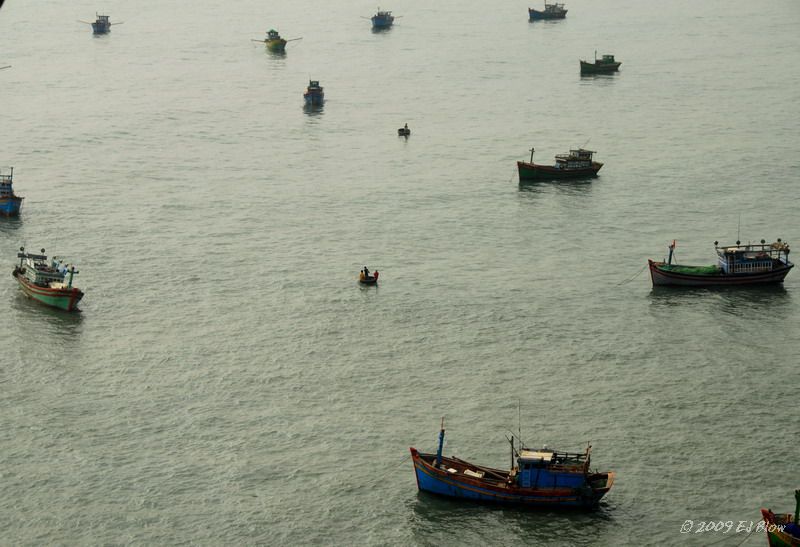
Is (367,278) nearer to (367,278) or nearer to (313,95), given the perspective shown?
(367,278)

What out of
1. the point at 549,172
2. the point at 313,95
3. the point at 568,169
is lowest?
the point at 549,172

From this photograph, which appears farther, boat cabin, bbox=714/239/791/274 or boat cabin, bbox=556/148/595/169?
boat cabin, bbox=556/148/595/169

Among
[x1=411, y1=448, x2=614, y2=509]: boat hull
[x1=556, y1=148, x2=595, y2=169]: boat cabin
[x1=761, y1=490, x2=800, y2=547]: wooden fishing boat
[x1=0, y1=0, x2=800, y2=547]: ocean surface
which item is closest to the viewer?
[x1=761, y1=490, x2=800, y2=547]: wooden fishing boat

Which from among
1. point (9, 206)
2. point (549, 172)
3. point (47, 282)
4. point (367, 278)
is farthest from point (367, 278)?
point (549, 172)

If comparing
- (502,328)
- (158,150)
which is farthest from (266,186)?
(502,328)

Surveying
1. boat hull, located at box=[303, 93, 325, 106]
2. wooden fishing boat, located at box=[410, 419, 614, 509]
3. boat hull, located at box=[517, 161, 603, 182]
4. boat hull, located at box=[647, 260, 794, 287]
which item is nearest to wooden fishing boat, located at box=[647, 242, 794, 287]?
boat hull, located at box=[647, 260, 794, 287]

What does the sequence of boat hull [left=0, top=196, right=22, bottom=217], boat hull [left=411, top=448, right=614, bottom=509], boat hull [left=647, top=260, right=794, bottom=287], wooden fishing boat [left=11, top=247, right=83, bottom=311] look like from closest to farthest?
boat hull [left=411, top=448, right=614, bottom=509], wooden fishing boat [left=11, top=247, right=83, bottom=311], boat hull [left=647, top=260, right=794, bottom=287], boat hull [left=0, top=196, right=22, bottom=217]

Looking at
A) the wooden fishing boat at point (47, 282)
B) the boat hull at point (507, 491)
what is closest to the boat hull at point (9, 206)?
the wooden fishing boat at point (47, 282)

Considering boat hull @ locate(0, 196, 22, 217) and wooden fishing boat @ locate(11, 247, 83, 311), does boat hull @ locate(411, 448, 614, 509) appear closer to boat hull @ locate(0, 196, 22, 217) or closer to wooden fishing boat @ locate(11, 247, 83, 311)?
wooden fishing boat @ locate(11, 247, 83, 311)
